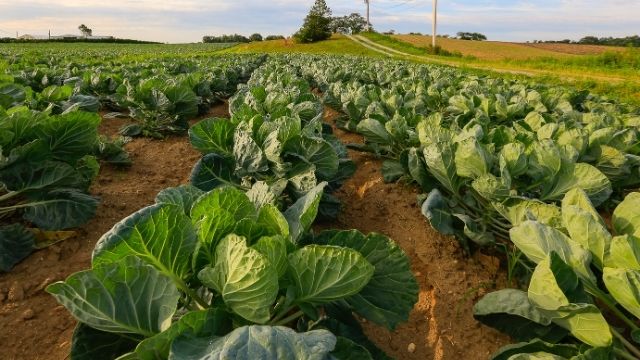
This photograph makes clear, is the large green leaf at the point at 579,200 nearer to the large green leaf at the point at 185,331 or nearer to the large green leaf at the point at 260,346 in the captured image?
the large green leaf at the point at 260,346

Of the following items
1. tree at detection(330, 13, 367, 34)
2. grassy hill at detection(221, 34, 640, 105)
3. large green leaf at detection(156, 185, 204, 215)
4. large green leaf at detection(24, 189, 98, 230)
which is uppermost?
tree at detection(330, 13, 367, 34)

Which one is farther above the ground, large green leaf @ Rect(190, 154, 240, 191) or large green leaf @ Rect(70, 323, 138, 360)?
large green leaf @ Rect(190, 154, 240, 191)

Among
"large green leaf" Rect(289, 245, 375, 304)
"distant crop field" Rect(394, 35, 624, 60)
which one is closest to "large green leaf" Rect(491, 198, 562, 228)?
"large green leaf" Rect(289, 245, 375, 304)

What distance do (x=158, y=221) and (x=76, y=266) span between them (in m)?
1.70

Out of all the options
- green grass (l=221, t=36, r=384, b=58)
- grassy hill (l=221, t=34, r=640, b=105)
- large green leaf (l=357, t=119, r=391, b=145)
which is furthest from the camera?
green grass (l=221, t=36, r=384, b=58)

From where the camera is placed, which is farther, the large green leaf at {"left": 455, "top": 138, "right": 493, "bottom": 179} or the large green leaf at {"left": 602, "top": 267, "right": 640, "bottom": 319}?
the large green leaf at {"left": 455, "top": 138, "right": 493, "bottom": 179}

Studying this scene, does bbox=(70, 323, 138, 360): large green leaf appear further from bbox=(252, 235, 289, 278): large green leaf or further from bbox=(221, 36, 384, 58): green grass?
bbox=(221, 36, 384, 58): green grass

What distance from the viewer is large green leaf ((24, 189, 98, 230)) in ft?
9.72

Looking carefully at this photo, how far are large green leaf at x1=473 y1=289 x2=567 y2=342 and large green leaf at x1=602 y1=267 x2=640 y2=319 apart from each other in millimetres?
311

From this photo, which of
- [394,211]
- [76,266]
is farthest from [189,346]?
[394,211]

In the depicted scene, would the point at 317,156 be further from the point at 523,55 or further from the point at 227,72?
the point at 523,55

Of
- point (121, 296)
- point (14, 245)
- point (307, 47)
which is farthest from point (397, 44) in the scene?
point (121, 296)

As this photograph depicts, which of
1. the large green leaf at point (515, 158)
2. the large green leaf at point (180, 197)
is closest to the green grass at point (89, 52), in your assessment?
the large green leaf at point (180, 197)

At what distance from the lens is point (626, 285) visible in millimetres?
1619
